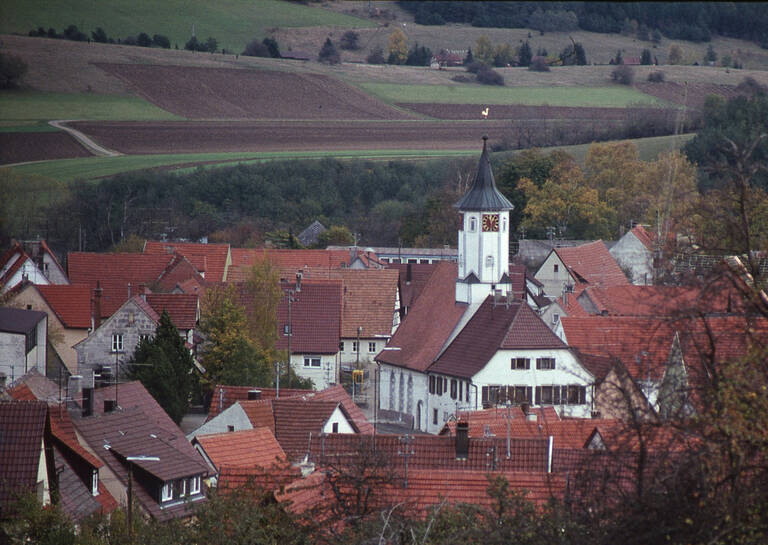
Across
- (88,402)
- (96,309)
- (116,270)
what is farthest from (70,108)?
(88,402)

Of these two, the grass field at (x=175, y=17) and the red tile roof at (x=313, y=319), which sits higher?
the grass field at (x=175, y=17)

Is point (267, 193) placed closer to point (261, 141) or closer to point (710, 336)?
point (261, 141)

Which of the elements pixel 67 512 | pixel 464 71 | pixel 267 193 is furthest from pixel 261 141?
pixel 67 512

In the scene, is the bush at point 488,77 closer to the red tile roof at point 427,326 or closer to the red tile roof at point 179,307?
the red tile roof at point 427,326

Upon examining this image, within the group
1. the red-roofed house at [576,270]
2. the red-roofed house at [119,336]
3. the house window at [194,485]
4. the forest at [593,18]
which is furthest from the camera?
the forest at [593,18]

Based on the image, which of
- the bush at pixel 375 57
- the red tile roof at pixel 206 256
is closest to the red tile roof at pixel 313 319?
the red tile roof at pixel 206 256

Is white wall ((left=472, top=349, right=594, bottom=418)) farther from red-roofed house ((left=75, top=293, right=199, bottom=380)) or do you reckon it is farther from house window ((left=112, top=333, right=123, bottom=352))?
house window ((left=112, top=333, right=123, bottom=352))
